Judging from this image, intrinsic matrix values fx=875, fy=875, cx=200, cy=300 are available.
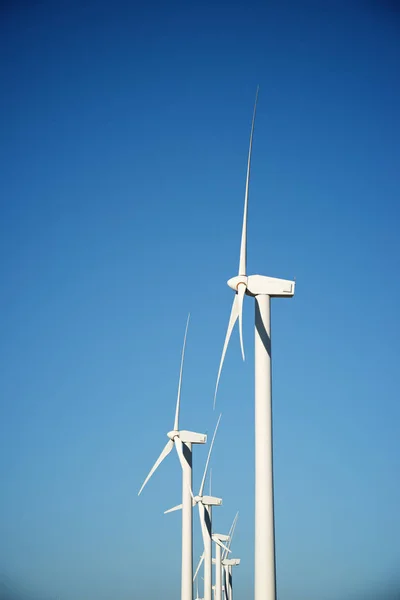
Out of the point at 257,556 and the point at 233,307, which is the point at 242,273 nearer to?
the point at 233,307

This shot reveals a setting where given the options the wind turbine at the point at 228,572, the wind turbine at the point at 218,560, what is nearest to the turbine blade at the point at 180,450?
the wind turbine at the point at 218,560

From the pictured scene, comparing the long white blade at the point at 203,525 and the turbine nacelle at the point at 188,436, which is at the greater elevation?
the turbine nacelle at the point at 188,436

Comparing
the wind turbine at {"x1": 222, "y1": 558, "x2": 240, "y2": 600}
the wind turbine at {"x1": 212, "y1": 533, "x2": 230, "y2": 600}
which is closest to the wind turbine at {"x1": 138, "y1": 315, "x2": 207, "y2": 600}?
the wind turbine at {"x1": 212, "y1": 533, "x2": 230, "y2": 600}

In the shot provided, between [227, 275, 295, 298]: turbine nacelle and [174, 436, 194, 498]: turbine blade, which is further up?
[227, 275, 295, 298]: turbine nacelle

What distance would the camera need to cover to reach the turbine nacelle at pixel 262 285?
42312 mm

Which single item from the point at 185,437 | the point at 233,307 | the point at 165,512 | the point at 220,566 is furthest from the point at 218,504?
the point at 233,307

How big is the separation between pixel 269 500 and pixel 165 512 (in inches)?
1608

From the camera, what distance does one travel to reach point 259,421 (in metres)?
38.3

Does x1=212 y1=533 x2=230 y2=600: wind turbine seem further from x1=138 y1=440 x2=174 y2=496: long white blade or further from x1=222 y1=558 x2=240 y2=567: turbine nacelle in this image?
x1=138 y1=440 x2=174 y2=496: long white blade

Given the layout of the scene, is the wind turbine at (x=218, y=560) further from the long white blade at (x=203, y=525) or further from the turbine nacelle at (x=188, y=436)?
the turbine nacelle at (x=188, y=436)

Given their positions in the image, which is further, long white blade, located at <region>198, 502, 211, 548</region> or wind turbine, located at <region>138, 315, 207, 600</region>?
long white blade, located at <region>198, 502, 211, 548</region>

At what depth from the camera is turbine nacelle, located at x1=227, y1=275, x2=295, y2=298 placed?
42312mm

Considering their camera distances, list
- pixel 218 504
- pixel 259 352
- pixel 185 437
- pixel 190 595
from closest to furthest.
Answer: pixel 259 352
pixel 190 595
pixel 185 437
pixel 218 504

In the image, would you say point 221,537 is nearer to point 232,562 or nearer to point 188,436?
point 232,562
